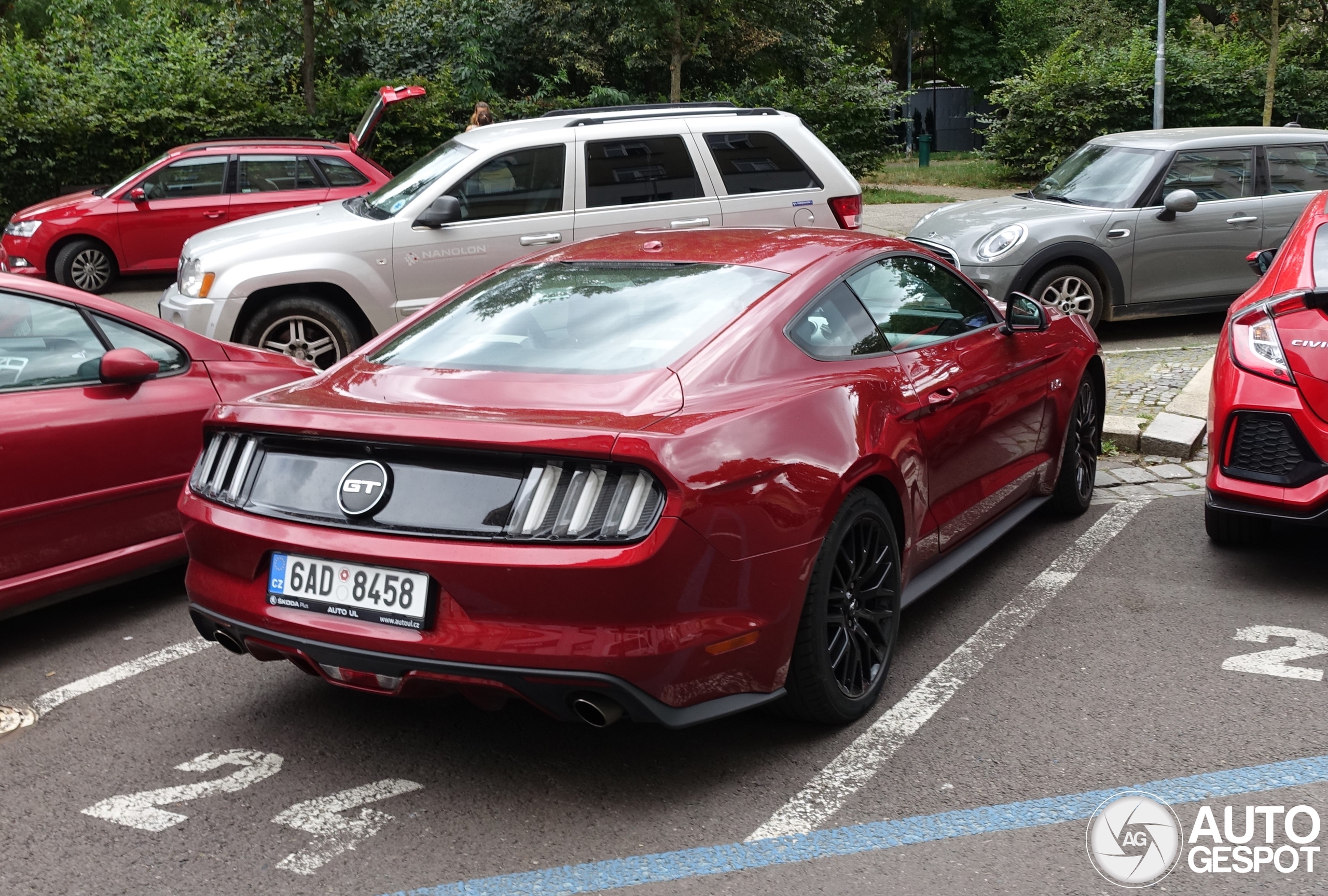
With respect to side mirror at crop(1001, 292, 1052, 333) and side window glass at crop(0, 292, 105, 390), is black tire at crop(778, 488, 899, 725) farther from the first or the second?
side window glass at crop(0, 292, 105, 390)

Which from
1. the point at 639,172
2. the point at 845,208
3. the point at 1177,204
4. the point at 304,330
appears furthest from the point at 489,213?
the point at 1177,204

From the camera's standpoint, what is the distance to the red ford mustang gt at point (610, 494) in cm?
335

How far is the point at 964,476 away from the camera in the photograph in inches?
192

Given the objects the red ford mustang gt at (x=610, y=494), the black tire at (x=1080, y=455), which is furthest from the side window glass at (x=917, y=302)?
the black tire at (x=1080, y=455)

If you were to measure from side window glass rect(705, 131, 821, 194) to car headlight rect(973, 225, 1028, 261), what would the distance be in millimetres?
1448

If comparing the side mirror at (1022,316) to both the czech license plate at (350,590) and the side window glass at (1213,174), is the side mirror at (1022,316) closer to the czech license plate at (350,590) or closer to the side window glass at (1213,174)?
the czech license plate at (350,590)

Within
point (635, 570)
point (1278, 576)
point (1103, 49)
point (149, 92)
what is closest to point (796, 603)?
point (635, 570)

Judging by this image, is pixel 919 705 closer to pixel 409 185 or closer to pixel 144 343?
pixel 144 343

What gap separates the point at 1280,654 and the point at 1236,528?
1258mm

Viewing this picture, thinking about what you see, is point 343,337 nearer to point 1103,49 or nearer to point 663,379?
point 663,379

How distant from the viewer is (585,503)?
3.36 metres

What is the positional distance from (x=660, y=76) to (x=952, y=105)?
1982 cm

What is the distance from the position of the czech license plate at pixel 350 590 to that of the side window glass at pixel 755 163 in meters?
6.85

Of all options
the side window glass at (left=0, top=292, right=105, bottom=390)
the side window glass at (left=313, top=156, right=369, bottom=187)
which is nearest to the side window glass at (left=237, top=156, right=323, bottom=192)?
the side window glass at (left=313, top=156, right=369, bottom=187)
